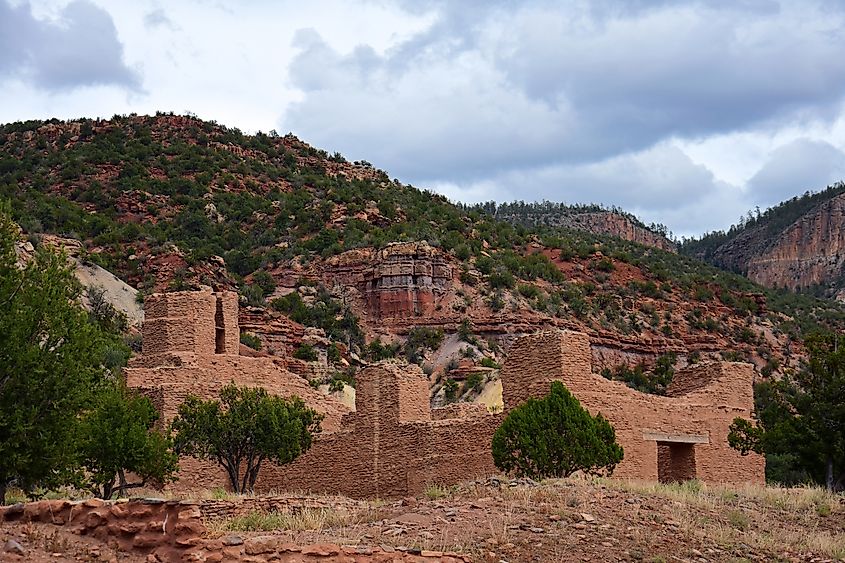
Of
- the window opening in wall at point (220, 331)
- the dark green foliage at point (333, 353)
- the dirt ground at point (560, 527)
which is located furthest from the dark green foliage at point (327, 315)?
the dirt ground at point (560, 527)

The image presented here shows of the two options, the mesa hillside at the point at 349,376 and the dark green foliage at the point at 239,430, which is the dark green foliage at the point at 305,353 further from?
the dark green foliage at the point at 239,430

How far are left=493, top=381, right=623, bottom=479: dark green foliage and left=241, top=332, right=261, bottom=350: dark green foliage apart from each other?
31991 millimetres

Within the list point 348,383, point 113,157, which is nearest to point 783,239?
point 113,157

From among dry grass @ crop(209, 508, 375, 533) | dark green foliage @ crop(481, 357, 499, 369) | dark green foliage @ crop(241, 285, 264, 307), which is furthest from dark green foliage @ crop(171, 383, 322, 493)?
dark green foliage @ crop(241, 285, 264, 307)

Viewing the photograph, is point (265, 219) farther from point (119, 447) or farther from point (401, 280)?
point (119, 447)

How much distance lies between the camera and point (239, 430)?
2855 centimetres

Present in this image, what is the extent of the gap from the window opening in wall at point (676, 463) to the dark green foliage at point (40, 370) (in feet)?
46.6

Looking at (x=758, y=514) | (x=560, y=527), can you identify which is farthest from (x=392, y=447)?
(x=560, y=527)

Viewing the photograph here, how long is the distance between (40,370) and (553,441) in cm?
1041

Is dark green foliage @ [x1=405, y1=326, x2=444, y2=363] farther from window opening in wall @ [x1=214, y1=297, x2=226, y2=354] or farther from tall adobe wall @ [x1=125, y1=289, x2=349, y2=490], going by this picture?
window opening in wall @ [x1=214, y1=297, x2=226, y2=354]

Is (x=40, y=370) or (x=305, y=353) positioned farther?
(x=305, y=353)

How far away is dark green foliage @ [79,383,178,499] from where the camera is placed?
A: 26.3 m

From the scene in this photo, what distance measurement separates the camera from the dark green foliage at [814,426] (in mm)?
27922

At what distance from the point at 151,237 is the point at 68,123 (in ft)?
90.7
